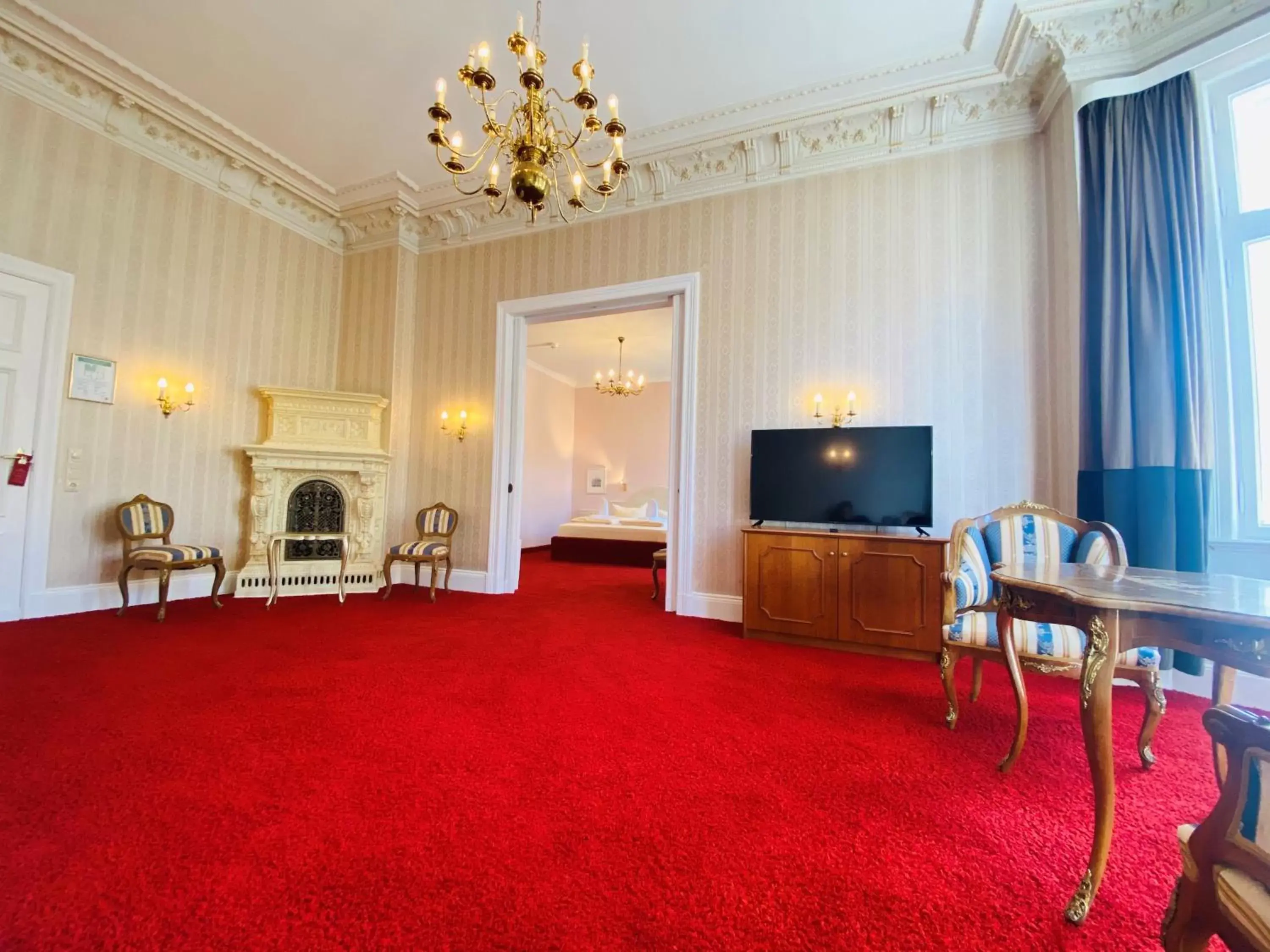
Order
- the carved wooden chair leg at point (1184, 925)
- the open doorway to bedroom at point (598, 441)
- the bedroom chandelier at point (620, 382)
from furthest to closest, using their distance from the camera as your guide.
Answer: the bedroom chandelier at point (620, 382) → the open doorway to bedroom at point (598, 441) → the carved wooden chair leg at point (1184, 925)

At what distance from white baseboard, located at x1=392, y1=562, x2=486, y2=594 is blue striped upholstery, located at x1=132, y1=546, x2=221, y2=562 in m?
1.55

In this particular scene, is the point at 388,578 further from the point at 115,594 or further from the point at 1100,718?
the point at 1100,718


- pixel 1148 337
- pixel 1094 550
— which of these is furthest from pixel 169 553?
pixel 1148 337

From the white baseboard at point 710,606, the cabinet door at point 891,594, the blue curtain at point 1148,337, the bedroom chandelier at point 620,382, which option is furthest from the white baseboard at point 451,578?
the blue curtain at point 1148,337

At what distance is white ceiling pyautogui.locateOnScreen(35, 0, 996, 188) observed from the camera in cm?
310

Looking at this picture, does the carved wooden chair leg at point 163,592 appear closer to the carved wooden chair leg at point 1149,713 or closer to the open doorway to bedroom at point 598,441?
the open doorway to bedroom at point 598,441

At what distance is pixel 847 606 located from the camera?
10.7 feet

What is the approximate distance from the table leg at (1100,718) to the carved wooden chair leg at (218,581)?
5227 millimetres

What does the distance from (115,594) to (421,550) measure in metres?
2.22

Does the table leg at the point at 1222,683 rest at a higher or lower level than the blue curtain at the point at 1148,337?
lower

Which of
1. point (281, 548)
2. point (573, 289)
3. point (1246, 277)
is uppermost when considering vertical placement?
point (573, 289)

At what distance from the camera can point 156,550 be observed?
12.4ft

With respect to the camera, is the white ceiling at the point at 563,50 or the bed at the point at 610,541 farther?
the bed at the point at 610,541

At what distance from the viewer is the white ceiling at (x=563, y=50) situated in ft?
10.2
